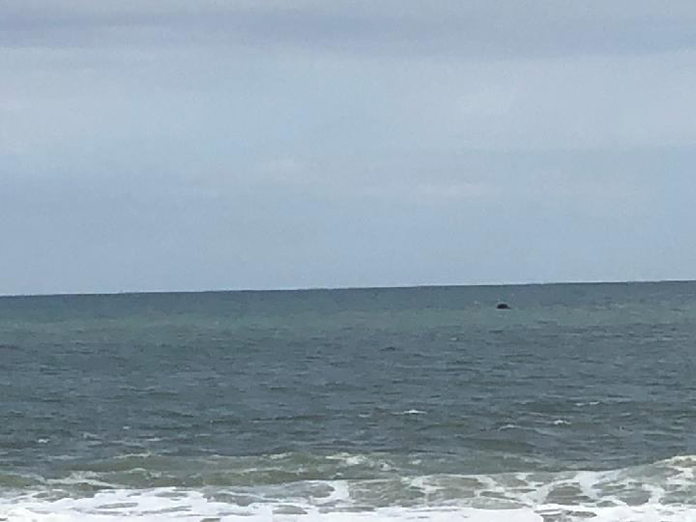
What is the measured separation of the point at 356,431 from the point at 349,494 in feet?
33.8

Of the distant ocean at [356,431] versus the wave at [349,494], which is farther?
the distant ocean at [356,431]

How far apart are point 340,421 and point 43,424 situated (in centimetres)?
883

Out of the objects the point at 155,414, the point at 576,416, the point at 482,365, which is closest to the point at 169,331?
the point at 482,365

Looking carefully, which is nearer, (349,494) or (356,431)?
(349,494)

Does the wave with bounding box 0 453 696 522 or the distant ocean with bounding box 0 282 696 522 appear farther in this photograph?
the distant ocean with bounding box 0 282 696 522

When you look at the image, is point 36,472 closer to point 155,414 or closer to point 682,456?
point 155,414

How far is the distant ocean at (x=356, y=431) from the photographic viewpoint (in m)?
23.3

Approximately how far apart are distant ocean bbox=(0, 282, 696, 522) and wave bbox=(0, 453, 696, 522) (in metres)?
0.06

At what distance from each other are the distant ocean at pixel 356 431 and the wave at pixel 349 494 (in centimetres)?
6

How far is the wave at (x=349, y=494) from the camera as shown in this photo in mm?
22062

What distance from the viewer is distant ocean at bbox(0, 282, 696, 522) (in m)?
23.3

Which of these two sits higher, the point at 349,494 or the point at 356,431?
the point at 356,431

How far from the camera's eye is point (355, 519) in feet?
71.0

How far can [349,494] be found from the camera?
2420cm
